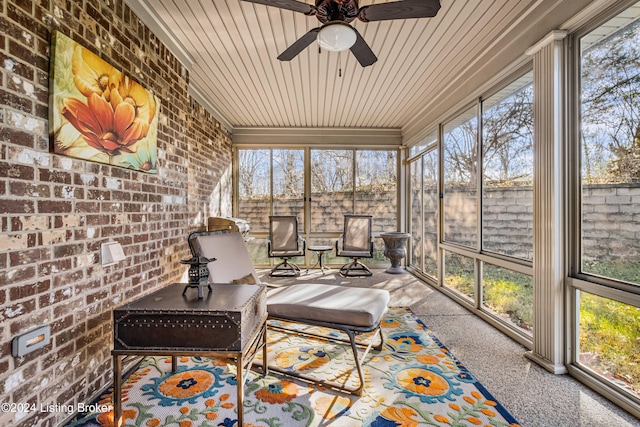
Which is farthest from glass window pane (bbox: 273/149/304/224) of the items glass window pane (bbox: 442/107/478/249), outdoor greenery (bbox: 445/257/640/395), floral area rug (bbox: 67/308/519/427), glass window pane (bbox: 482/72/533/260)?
outdoor greenery (bbox: 445/257/640/395)

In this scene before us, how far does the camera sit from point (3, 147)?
1.27 metres

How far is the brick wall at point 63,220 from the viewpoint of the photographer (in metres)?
1.30

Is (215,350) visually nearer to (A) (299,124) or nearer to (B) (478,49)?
(B) (478,49)

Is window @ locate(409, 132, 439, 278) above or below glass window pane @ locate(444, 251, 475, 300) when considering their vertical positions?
above

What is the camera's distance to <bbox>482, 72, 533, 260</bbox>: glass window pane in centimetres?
252

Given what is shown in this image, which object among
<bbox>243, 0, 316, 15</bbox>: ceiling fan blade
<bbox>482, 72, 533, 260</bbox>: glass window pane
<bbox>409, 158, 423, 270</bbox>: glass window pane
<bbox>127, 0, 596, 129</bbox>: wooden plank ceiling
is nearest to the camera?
<bbox>243, 0, 316, 15</bbox>: ceiling fan blade

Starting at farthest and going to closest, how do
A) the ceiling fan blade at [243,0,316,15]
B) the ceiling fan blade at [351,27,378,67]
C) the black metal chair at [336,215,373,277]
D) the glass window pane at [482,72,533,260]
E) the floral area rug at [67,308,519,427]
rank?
1. the black metal chair at [336,215,373,277]
2. the glass window pane at [482,72,533,260]
3. the ceiling fan blade at [351,27,378,67]
4. the ceiling fan blade at [243,0,316,15]
5. the floral area rug at [67,308,519,427]

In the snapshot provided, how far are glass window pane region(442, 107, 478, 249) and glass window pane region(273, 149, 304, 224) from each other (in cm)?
289

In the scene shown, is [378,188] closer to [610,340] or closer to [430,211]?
[430,211]

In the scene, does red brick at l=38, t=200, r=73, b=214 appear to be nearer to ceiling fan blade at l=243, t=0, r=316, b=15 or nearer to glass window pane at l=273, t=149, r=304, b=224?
ceiling fan blade at l=243, t=0, r=316, b=15

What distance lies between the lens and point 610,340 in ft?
6.00

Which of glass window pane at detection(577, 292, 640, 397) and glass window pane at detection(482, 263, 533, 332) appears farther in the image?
glass window pane at detection(482, 263, 533, 332)

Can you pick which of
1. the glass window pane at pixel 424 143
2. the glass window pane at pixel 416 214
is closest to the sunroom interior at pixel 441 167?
the glass window pane at pixel 424 143

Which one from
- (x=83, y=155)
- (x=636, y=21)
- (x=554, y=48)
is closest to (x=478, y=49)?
(x=554, y=48)
